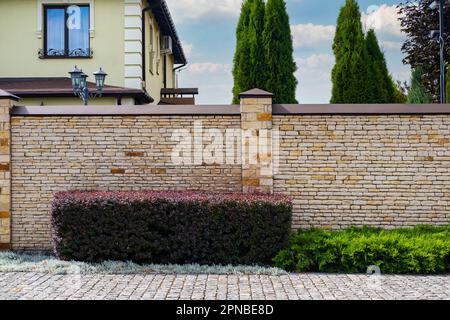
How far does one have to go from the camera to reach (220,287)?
6699mm

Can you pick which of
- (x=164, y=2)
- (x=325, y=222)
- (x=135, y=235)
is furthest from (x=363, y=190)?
(x=164, y=2)

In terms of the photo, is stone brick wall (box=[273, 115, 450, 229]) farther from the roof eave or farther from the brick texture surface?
the roof eave

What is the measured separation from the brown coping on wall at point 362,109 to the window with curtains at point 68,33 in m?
7.73

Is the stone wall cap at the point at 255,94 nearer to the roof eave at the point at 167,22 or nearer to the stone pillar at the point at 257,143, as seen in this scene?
the stone pillar at the point at 257,143

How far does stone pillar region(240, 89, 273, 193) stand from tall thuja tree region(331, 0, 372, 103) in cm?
582

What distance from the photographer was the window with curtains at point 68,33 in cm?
1473

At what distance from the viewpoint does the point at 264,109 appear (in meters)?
8.91

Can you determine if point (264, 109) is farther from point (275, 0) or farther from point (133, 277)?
point (275, 0)

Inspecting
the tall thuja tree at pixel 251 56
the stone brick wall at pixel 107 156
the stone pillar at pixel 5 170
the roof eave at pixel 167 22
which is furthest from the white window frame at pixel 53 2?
the stone brick wall at pixel 107 156

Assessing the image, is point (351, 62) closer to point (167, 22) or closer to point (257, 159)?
point (257, 159)

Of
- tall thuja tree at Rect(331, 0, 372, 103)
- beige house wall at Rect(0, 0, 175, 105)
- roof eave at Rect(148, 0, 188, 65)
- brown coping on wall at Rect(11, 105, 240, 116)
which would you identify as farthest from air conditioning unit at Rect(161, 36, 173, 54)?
brown coping on wall at Rect(11, 105, 240, 116)

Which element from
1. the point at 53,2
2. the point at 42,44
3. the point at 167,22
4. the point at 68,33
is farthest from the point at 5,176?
the point at 167,22

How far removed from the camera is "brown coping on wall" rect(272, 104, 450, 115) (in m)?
8.88

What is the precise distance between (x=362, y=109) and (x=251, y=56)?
5502 millimetres
